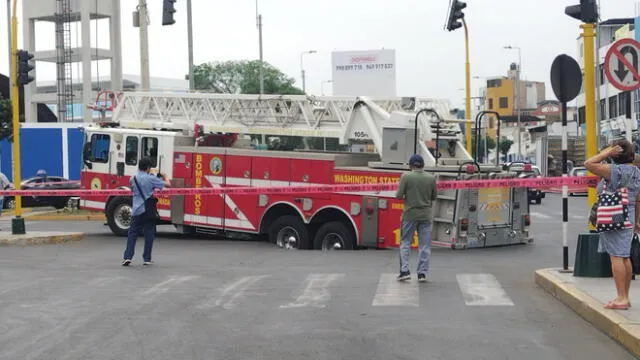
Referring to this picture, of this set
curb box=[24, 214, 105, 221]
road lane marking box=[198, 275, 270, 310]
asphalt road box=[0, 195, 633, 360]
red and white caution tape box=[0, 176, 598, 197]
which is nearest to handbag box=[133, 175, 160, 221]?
asphalt road box=[0, 195, 633, 360]

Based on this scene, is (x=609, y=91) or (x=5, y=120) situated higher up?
(x=609, y=91)

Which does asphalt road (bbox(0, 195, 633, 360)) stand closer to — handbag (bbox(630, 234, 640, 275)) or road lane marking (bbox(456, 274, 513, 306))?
road lane marking (bbox(456, 274, 513, 306))

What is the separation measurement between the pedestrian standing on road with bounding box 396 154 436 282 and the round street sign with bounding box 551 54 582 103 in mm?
2014

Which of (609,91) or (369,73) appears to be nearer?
(609,91)

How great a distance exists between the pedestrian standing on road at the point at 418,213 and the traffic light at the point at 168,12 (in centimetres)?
1272

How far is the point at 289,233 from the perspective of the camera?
16984mm

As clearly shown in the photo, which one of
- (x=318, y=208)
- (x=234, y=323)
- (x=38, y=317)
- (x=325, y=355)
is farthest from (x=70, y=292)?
(x=318, y=208)

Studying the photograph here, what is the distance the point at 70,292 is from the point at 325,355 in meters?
4.90

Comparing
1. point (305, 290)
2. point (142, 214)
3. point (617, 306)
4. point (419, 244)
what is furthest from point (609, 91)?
point (617, 306)

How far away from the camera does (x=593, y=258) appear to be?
10.7 meters

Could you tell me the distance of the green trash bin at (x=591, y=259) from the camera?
10680 millimetres

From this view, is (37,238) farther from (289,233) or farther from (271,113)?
(271,113)

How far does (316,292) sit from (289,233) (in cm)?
637

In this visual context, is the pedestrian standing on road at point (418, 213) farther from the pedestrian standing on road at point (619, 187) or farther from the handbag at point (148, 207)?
the handbag at point (148, 207)
